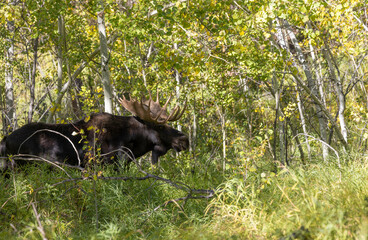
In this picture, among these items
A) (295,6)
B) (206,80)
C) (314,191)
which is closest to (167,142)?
(206,80)

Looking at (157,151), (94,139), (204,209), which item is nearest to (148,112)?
(157,151)

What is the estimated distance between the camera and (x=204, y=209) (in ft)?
17.9

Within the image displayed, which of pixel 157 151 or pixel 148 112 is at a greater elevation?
pixel 148 112

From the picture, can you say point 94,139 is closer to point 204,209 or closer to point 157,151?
point 157,151

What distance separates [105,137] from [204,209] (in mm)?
2919

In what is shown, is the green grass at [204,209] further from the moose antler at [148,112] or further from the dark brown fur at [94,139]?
the moose antler at [148,112]

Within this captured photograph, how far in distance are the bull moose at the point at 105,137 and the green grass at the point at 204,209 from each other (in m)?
0.54

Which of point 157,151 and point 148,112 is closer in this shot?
point 148,112

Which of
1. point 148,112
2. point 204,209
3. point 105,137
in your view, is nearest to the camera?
point 204,209

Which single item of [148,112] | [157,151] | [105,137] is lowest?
[157,151]

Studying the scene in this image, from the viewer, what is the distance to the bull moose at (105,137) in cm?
725

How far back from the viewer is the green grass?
3.80 metres

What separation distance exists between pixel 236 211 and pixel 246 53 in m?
3.60

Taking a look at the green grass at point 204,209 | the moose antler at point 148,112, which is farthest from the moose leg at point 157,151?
the green grass at point 204,209
